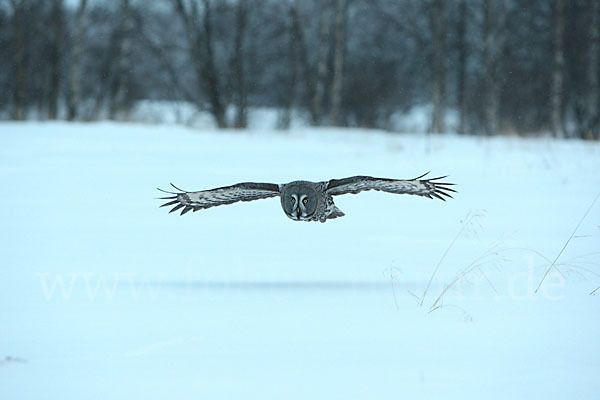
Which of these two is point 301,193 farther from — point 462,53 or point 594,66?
point 462,53

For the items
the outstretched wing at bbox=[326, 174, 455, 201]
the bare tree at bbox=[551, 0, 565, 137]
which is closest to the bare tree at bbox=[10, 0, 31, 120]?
the bare tree at bbox=[551, 0, 565, 137]

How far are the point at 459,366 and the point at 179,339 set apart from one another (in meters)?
1.11

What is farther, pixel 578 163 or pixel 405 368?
pixel 578 163

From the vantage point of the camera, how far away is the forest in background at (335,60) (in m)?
18.2

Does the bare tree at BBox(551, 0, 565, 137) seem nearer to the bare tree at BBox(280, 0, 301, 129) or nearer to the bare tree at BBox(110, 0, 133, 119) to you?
the bare tree at BBox(280, 0, 301, 129)

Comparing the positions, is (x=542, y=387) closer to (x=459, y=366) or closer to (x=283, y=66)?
(x=459, y=366)

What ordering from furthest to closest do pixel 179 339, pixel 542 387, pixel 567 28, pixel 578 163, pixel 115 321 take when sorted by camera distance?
pixel 567 28
pixel 578 163
pixel 115 321
pixel 179 339
pixel 542 387

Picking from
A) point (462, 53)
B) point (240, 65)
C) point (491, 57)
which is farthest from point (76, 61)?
point (462, 53)

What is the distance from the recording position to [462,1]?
1997 centimetres

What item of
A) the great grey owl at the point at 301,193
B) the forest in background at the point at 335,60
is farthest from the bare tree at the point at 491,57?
the great grey owl at the point at 301,193

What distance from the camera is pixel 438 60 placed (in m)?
19.3

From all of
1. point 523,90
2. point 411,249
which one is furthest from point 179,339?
point 523,90

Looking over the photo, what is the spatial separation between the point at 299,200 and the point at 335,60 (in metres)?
14.3

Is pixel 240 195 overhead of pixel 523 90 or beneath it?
beneath
